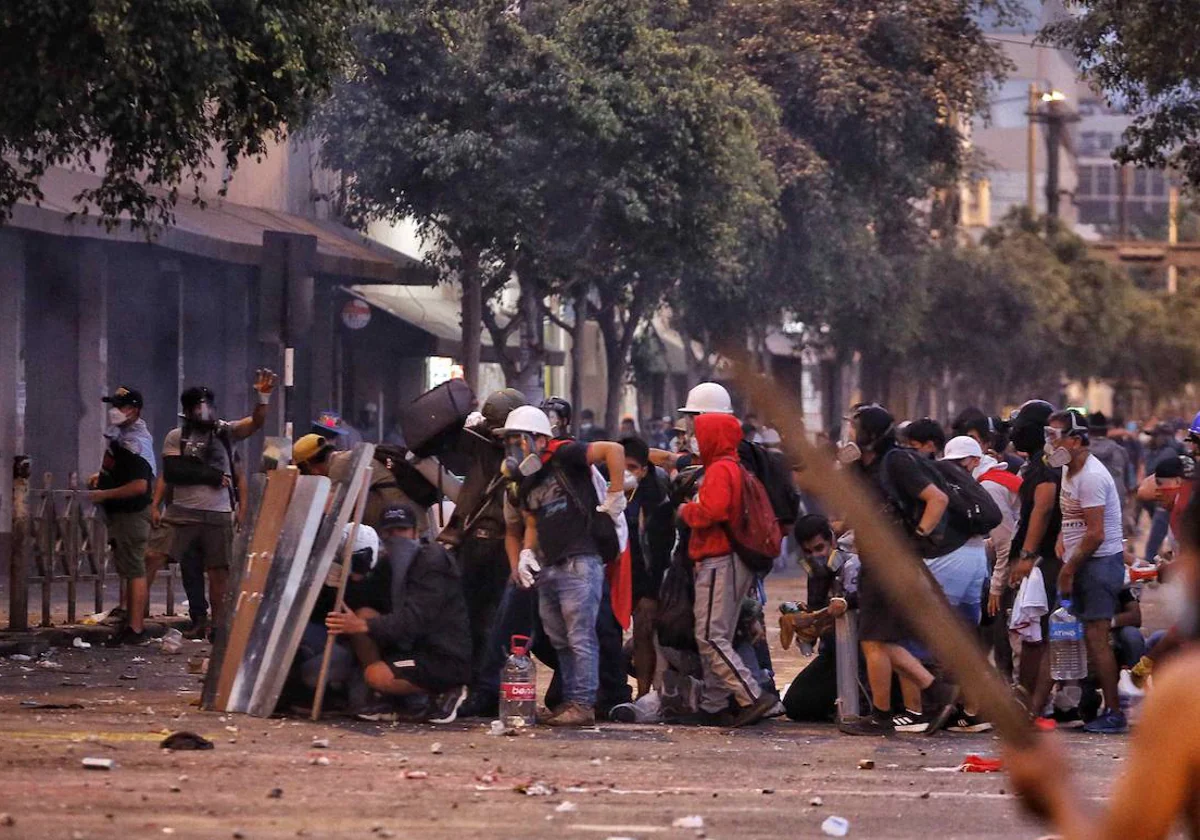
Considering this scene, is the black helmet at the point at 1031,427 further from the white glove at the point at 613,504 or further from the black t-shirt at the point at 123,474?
the black t-shirt at the point at 123,474

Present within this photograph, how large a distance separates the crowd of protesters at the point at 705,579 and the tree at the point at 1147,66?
6.23 metres

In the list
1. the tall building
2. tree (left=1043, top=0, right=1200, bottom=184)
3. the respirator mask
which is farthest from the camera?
the tall building

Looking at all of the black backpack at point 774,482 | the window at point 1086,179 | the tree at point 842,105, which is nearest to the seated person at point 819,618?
the black backpack at point 774,482

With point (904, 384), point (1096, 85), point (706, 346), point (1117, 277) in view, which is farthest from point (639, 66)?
point (1117, 277)

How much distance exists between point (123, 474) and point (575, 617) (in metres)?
4.66

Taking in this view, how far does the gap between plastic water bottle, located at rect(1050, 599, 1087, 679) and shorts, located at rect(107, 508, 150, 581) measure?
617 centimetres

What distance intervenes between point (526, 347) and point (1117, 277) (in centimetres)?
3668

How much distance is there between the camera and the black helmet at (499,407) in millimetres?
11695

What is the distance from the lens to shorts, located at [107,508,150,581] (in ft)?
47.7

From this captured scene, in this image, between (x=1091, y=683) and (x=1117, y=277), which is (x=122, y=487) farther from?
(x=1117, y=277)

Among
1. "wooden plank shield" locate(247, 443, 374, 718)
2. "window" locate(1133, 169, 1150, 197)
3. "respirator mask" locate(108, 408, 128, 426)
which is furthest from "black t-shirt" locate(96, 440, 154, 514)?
"window" locate(1133, 169, 1150, 197)

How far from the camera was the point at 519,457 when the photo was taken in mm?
11281

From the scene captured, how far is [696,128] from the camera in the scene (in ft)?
90.3

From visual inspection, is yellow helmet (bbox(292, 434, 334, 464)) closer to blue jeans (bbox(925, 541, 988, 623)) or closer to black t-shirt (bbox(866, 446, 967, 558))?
black t-shirt (bbox(866, 446, 967, 558))
